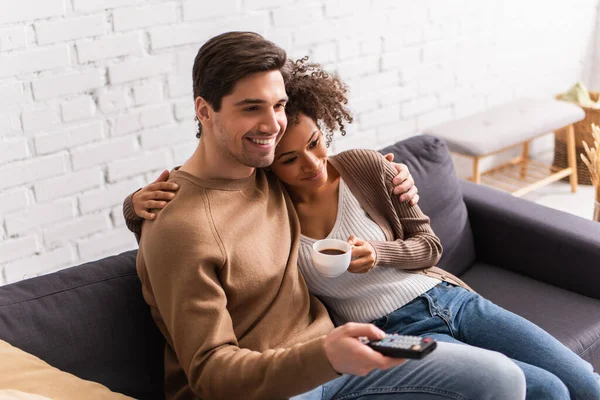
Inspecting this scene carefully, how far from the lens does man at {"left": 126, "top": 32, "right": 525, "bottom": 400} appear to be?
1403 mm

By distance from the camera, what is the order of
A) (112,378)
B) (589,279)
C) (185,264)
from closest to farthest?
(185,264) → (112,378) → (589,279)

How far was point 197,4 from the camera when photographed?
2676 mm

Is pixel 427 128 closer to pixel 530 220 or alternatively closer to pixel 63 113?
pixel 530 220

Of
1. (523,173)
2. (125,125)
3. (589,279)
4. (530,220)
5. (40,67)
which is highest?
(40,67)

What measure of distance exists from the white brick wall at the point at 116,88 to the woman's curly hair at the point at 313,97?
0.97 m

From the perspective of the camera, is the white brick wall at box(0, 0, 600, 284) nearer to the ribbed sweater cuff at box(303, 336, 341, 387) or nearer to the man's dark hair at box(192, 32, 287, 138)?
the man's dark hair at box(192, 32, 287, 138)

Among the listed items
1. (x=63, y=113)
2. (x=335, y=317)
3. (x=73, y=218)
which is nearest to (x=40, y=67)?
(x=63, y=113)

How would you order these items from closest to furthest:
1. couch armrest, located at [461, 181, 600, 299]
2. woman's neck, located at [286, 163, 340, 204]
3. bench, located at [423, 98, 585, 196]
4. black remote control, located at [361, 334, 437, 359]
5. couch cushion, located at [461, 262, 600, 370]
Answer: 1. black remote control, located at [361, 334, 437, 359]
2. woman's neck, located at [286, 163, 340, 204]
3. couch cushion, located at [461, 262, 600, 370]
4. couch armrest, located at [461, 181, 600, 299]
5. bench, located at [423, 98, 585, 196]

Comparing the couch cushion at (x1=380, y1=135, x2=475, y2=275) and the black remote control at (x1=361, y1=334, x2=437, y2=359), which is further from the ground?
the black remote control at (x1=361, y1=334, x2=437, y2=359)

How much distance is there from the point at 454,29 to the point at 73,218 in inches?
79.6

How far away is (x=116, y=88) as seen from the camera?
8.42 ft

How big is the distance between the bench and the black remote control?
2235 millimetres

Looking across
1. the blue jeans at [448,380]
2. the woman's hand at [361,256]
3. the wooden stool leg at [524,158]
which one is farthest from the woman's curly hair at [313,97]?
the wooden stool leg at [524,158]

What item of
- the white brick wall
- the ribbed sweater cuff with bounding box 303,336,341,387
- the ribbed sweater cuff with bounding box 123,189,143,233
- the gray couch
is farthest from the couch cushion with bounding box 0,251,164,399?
the white brick wall
